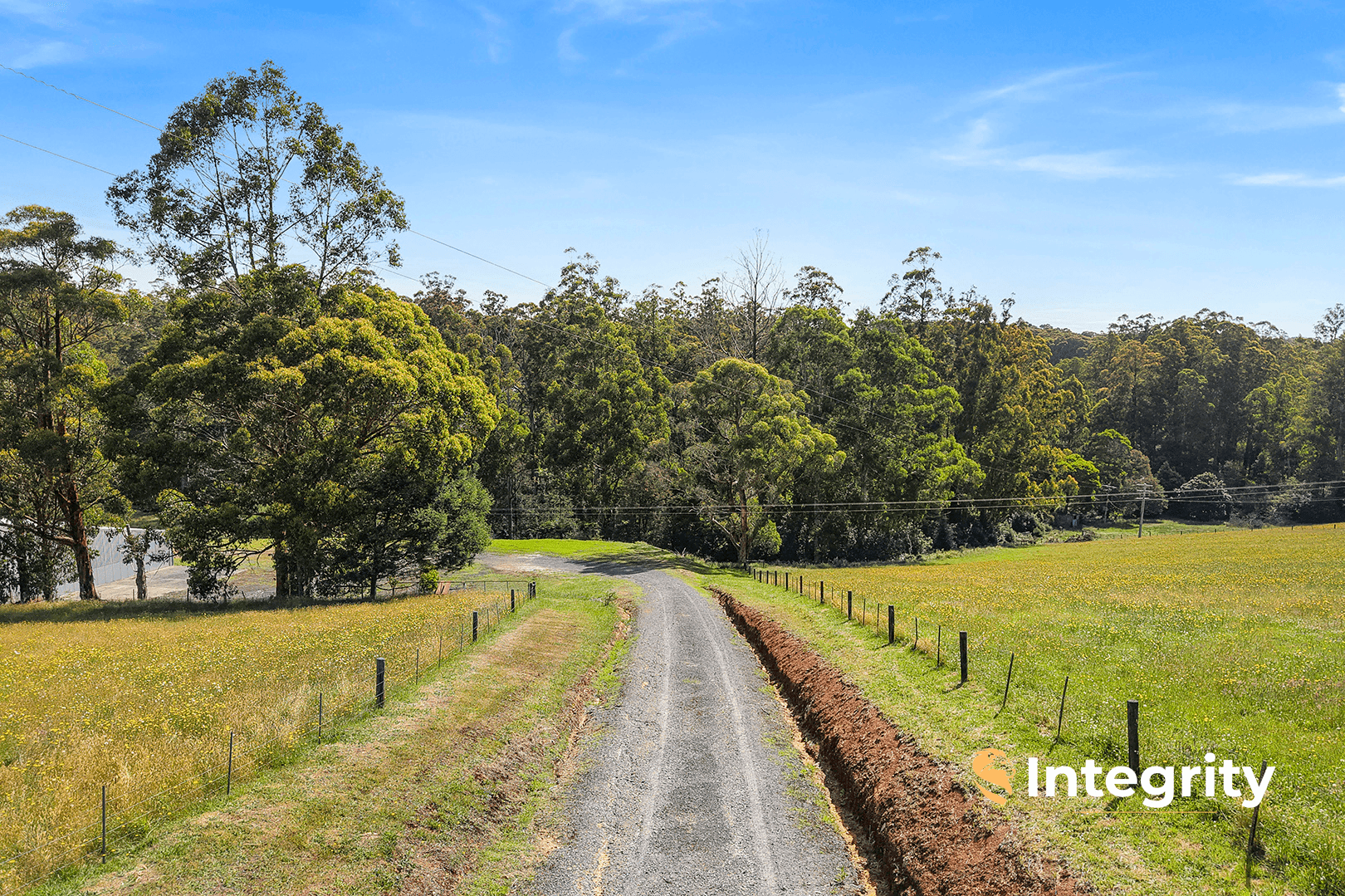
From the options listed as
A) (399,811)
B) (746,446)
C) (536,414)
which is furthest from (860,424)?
(399,811)

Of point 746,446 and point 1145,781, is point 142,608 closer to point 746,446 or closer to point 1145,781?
point 1145,781

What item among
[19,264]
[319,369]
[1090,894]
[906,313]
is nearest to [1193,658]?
[1090,894]

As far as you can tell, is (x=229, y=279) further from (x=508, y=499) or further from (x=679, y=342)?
(x=679, y=342)

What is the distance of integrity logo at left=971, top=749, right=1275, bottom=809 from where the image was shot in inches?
413

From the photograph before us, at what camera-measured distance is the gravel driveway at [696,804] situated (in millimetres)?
12156

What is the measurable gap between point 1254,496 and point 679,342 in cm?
8208

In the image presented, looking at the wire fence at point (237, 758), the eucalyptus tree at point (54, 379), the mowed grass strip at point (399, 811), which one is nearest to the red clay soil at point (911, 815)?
the mowed grass strip at point (399, 811)

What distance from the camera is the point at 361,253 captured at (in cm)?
3972

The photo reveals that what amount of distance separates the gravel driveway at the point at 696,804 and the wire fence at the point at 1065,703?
451 centimetres

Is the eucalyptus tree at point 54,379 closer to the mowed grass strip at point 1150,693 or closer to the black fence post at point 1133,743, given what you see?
the mowed grass strip at point 1150,693

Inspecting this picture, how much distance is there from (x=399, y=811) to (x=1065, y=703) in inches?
505

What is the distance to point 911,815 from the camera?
509 inches

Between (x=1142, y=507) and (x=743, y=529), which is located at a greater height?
(x=743, y=529)

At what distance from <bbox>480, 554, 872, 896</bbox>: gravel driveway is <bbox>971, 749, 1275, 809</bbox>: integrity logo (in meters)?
3.20
